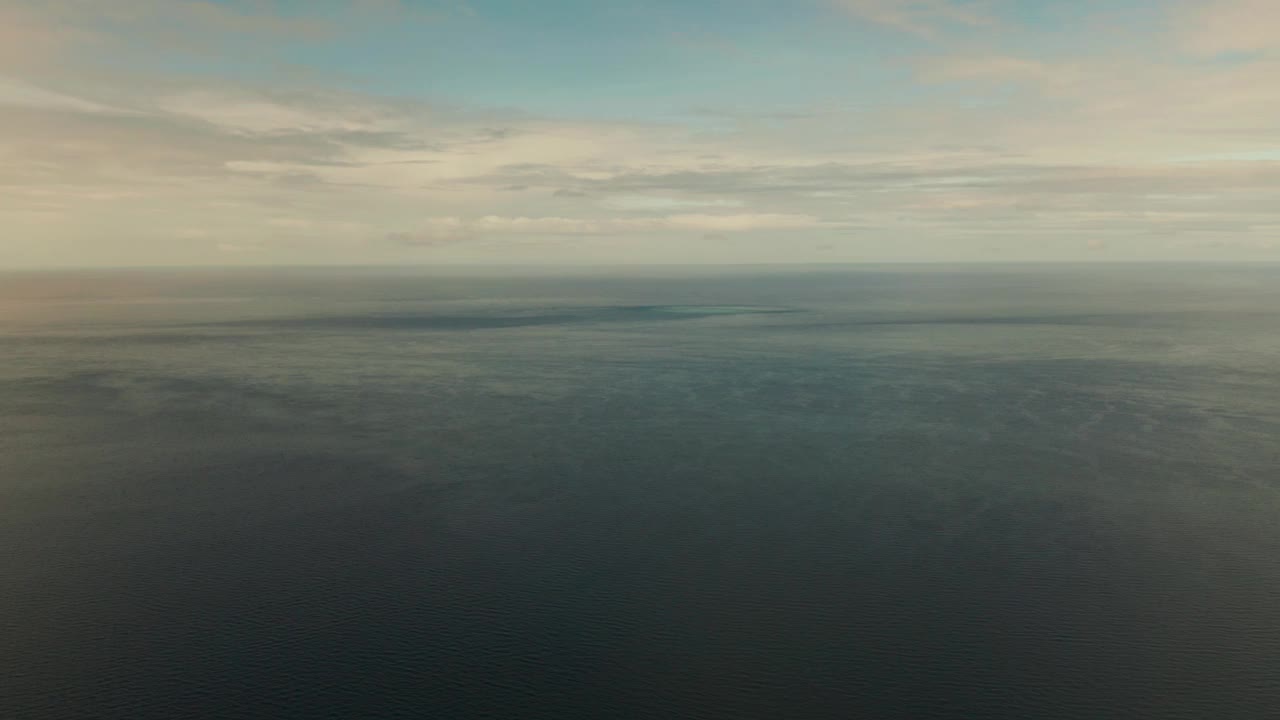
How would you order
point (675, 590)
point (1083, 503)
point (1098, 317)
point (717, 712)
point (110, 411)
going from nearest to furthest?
point (717, 712) < point (675, 590) < point (1083, 503) < point (110, 411) < point (1098, 317)

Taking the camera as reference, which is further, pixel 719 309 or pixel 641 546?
pixel 719 309

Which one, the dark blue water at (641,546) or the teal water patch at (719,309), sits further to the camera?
the teal water patch at (719,309)

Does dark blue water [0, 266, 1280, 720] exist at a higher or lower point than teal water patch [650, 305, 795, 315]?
lower

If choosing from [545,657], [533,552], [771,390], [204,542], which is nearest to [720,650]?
[545,657]

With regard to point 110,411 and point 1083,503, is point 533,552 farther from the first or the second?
point 110,411

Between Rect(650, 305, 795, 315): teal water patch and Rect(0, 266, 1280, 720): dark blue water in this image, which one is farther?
Rect(650, 305, 795, 315): teal water patch

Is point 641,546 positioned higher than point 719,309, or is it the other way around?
point 719,309

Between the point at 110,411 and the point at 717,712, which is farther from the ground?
the point at 110,411

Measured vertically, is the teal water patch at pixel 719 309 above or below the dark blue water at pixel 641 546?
above
